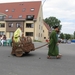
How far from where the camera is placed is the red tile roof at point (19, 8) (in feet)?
177

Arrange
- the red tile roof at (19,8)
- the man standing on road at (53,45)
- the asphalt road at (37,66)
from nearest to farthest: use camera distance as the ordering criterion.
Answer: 1. the asphalt road at (37,66)
2. the man standing on road at (53,45)
3. the red tile roof at (19,8)

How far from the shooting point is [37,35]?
54.5 meters

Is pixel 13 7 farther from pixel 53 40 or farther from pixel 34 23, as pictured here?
pixel 53 40

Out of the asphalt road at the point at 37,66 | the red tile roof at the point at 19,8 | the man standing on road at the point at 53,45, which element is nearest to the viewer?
the asphalt road at the point at 37,66

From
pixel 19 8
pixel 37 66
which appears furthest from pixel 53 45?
pixel 19 8

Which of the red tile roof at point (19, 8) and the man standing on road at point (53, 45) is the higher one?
the red tile roof at point (19, 8)

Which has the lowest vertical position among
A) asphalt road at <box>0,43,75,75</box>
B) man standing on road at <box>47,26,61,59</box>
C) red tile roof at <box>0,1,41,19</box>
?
Result: asphalt road at <box>0,43,75,75</box>

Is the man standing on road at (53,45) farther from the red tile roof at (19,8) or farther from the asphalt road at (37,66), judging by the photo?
the red tile roof at (19,8)

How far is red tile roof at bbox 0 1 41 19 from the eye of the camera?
5391cm

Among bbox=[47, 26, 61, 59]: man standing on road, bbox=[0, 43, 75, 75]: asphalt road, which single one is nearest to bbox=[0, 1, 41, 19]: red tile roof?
bbox=[47, 26, 61, 59]: man standing on road

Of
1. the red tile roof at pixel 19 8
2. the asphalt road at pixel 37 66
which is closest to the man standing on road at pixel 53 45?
the asphalt road at pixel 37 66

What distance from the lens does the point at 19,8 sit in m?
56.7

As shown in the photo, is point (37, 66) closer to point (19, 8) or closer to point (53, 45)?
point (53, 45)

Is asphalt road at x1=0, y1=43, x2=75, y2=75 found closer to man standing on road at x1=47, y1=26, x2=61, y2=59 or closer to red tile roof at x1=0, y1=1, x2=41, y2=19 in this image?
A: man standing on road at x1=47, y1=26, x2=61, y2=59
